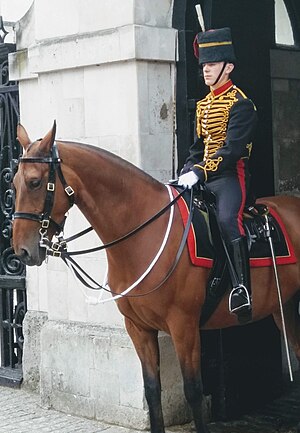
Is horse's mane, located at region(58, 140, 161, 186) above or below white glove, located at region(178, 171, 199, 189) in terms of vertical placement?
above

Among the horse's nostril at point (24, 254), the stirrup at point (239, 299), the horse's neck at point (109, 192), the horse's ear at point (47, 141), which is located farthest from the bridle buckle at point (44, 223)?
the stirrup at point (239, 299)

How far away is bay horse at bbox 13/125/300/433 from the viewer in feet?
18.9

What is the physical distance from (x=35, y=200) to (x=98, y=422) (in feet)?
7.95

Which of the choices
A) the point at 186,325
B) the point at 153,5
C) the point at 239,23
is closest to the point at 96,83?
the point at 153,5

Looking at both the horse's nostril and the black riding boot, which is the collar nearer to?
the black riding boot

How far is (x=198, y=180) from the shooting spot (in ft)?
20.3

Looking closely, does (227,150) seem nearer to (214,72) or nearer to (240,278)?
(214,72)

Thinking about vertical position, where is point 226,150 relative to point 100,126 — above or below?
below

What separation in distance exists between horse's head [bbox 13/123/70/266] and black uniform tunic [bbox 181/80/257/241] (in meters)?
0.97

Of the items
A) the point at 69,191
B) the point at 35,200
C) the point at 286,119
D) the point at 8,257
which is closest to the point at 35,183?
the point at 35,200

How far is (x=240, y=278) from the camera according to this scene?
6.15 metres

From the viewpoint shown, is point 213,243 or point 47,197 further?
point 213,243

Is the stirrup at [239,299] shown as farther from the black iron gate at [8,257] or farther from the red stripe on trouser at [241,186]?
the black iron gate at [8,257]

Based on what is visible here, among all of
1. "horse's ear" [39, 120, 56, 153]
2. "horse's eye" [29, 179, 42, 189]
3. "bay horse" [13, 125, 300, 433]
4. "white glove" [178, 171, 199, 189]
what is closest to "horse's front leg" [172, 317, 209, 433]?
"bay horse" [13, 125, 300, 433]
